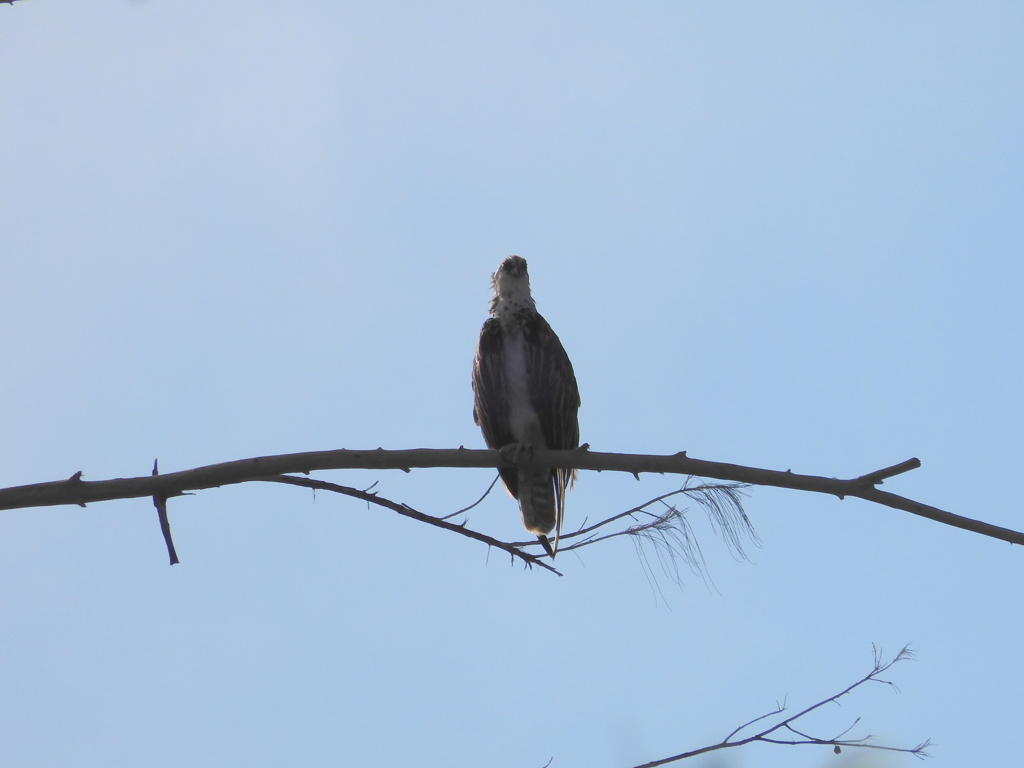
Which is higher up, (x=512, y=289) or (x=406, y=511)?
(x=512, y=289)

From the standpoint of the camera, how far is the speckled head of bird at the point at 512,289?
495 centimetres

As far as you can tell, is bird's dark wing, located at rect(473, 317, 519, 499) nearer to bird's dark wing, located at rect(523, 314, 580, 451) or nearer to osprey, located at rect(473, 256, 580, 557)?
osprey, located at rect(473, 256, 580, 557)

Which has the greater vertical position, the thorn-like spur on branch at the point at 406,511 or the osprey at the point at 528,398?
the osprey at the point at 528,398

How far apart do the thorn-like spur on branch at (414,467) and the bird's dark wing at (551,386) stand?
4.55 ft

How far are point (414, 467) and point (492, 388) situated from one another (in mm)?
1717

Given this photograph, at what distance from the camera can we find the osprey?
468cm

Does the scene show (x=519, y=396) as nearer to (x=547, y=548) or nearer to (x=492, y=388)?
(x=492, y=388)

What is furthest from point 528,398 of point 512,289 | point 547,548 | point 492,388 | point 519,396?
point 547,548

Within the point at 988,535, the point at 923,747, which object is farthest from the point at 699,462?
the point at 923,747

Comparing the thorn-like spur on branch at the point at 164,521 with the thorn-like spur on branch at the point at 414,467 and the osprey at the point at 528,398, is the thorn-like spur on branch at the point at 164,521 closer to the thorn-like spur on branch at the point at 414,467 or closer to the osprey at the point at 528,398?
the thorn-like spur on branch at the point at 414,467

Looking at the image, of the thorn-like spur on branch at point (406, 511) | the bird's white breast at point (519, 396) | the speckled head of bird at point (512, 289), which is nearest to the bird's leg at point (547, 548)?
the thorn-like spur on branch at point (406, 511)

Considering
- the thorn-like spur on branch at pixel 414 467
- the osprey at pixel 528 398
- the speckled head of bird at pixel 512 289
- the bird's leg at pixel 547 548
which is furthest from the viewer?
the speckled head of bird at pixel 512 289

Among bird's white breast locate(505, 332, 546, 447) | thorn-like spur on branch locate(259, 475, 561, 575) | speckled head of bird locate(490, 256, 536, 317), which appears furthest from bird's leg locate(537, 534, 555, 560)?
speckled head of bird locate(490, 256, 536, 317)

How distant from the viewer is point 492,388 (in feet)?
15.7
